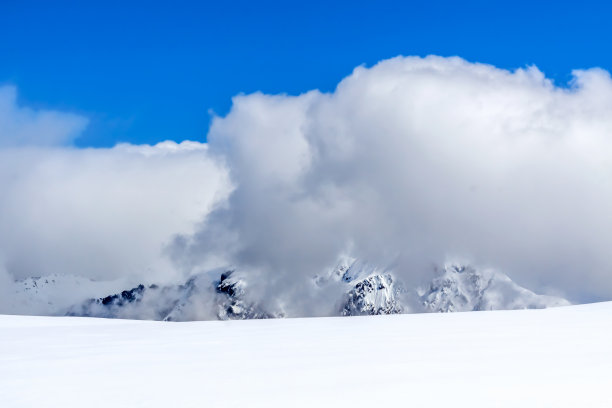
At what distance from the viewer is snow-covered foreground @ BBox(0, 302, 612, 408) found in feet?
38.2

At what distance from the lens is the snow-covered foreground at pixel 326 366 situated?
11633 mm

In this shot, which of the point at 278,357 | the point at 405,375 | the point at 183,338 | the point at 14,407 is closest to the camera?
the point at 14,407

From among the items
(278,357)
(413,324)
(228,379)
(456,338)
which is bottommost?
(228,379)

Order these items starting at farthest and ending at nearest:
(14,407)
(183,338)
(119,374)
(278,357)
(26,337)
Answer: (26,337) < (183,338) < (278,357) < (119,374) < (14,407)

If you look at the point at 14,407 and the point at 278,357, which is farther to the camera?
the point at 278,357

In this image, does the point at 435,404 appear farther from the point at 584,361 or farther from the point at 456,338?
the point at 456,338

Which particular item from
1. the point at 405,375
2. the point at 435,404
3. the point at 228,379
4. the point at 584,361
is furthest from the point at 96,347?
the point at 584,361

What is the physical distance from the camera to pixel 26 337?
75.3ft

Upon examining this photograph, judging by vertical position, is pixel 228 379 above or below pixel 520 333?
below

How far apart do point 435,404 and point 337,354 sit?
5523 millimetres

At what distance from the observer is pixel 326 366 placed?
14.5 m

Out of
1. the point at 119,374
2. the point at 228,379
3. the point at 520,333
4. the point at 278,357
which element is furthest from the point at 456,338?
the point at 119,374

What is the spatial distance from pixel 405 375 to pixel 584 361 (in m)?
4.02

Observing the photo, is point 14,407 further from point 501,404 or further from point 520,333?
point 520,333
